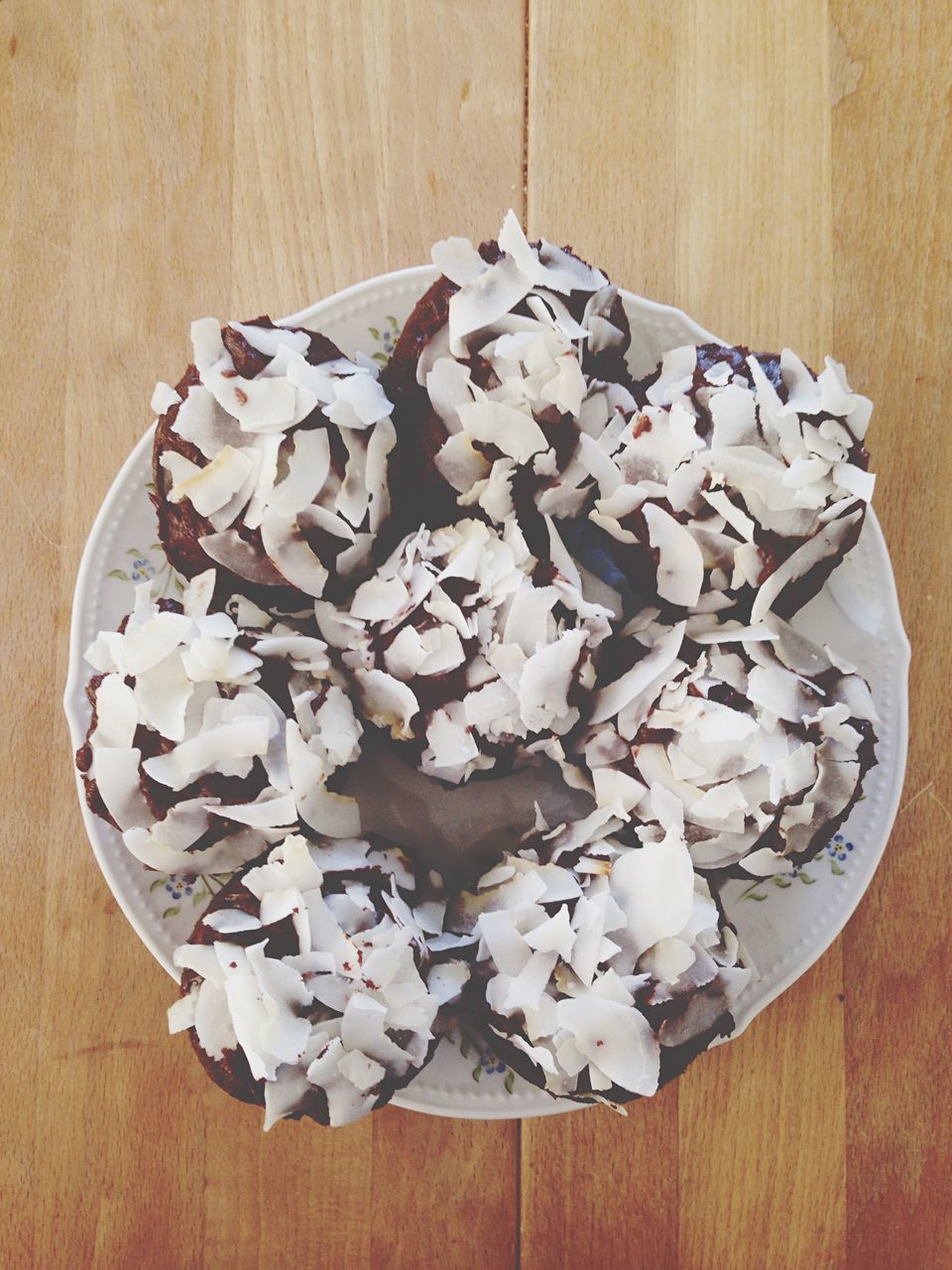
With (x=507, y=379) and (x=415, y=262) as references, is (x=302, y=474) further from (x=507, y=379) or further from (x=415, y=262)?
(x=415, y=262)

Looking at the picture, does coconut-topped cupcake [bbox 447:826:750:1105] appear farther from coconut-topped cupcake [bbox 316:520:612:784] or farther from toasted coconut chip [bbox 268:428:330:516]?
toasted coconut chip [bbox 268:428:330:516]

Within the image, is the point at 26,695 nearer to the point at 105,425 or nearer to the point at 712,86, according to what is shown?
the point at 105,425

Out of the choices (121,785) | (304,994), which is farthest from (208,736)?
(304,994)

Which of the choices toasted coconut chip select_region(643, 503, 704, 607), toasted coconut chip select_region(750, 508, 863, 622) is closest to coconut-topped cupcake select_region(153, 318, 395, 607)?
toasted coconut chip select_region(643, 503, 704, 607)

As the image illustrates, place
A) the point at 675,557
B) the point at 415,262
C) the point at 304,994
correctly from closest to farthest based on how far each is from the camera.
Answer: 1. the point at 304,994
2. the point at 675,557
3. the point at 415,262

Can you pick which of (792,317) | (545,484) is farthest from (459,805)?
(792,317)

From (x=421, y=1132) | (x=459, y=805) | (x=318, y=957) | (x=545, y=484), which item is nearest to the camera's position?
(x=318, y=957)
